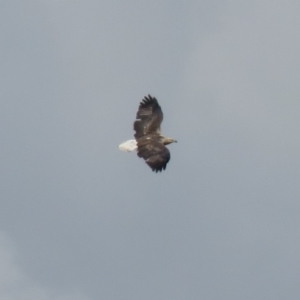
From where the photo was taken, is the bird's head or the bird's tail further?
the bird's head

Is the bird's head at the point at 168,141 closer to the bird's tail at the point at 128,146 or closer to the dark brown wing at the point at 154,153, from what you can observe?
the dark brown wing at the point at 154,153

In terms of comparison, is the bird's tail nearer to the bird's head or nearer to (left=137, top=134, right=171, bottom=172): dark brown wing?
(left=137, top=134, right=171, bottom=172): dark brown wing

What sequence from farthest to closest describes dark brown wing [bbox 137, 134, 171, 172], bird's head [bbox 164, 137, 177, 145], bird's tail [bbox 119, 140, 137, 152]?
bird's head [bbox 164, 137, 177, 145] → bird's tail [bbox 119, 140, 137, 152] → dark brown wing [bbox 137, 134, 171, 172]

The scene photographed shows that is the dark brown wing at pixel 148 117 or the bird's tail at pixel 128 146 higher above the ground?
the dark brown wing at pixel 148 117

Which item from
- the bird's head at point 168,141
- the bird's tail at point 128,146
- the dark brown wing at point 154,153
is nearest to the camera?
the dark brown wing at point 154,153

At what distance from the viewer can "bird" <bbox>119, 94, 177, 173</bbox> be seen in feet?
270

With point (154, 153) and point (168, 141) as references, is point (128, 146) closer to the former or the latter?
point (154, 153)

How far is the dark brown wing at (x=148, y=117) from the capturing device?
83688 mm

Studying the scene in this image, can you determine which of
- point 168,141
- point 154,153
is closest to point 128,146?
point 154,153

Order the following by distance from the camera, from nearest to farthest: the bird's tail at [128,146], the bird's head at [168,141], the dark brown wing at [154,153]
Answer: the dark brown wing at [154,153]
the bird's tail at [128,146]
the bird's head at [168,141]

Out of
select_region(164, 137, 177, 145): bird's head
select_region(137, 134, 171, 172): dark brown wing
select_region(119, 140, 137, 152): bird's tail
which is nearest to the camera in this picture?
select_region(137, 134, 171, 172): dark brown wing

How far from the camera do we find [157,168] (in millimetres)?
82062

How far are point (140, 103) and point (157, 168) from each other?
11.8 feet

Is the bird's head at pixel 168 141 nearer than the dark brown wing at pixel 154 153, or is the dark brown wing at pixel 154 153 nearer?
the dark brown wing at pixel 154 153
